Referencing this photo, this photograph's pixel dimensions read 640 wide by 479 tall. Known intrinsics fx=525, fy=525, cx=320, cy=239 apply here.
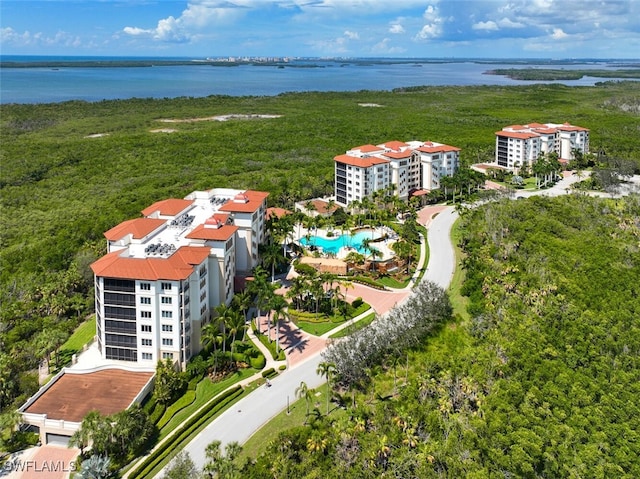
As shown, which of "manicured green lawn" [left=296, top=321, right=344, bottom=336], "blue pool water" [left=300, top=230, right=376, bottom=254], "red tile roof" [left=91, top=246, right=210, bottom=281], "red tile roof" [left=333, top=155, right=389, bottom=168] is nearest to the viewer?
"red tile roof" [left=91, top=246, right=210, bottom=281]

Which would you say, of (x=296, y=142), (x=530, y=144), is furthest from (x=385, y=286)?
(x=296, y=142)

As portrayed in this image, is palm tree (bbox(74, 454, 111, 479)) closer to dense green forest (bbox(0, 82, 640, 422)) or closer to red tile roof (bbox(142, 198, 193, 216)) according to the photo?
dense green forest (bbox(0, 82, 640, 422))

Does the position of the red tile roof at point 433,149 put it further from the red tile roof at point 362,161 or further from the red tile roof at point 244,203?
the red tile roof at point 244,203

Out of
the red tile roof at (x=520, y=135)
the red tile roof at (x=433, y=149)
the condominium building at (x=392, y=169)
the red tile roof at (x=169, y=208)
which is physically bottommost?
the red tile roof at (x=169, y=208)

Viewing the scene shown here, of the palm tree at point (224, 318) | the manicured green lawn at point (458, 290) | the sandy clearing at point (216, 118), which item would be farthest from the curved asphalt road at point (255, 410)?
the sandy clearing at point (216, 118)

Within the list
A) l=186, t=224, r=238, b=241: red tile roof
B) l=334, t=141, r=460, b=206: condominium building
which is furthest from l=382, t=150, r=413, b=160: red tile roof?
l=186, t=224, r=238, b=241: red tile roof

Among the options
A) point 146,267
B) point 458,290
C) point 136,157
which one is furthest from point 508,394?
point 136,157

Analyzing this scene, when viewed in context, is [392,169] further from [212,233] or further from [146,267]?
[146,267]
